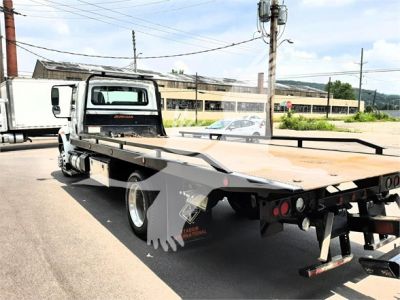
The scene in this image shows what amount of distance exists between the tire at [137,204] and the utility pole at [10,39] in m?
24.4

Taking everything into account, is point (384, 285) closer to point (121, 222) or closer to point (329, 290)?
point (329, 290)

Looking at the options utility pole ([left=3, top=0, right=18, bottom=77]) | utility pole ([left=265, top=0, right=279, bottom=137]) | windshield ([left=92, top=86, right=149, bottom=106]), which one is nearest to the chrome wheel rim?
windshield ([left=92, top=86, right=149, bottom=106])

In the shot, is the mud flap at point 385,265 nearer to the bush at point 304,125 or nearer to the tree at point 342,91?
the bush at point 304,125

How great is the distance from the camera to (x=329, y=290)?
344cm

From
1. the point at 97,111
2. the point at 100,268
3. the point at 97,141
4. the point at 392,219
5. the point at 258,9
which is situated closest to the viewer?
the point at 392,219

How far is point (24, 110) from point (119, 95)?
10.1m

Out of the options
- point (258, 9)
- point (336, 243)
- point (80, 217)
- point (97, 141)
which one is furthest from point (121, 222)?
point (258, 9)

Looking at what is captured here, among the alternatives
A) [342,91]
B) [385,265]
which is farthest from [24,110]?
[342,91]

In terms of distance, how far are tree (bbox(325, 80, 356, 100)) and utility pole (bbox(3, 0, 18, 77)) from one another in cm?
11785

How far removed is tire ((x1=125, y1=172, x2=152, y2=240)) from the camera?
178 inches

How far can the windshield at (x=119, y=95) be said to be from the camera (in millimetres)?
7832

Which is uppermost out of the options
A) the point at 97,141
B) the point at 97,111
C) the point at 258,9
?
the point at 258,9

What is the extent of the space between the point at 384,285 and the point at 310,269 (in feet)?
3.36

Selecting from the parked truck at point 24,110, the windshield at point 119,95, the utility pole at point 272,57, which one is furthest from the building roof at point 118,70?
the windshield at point 119,95
